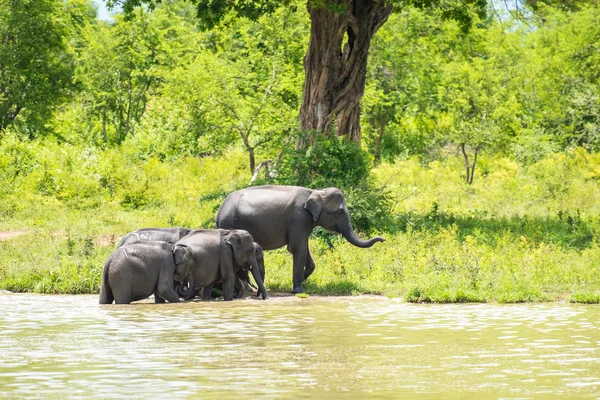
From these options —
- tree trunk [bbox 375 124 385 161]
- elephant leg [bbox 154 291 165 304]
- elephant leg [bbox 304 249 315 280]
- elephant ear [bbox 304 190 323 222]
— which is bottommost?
elephant leg [bbox 154 291 165 304]

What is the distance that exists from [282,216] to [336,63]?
8.93m

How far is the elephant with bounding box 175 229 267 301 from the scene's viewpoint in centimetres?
1507

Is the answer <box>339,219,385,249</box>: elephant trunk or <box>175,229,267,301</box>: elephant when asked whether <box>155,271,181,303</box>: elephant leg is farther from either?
<box>339,219,385,249</box>: elephant trunk

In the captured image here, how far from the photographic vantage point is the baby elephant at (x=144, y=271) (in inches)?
568

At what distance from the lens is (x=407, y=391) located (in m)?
7.87

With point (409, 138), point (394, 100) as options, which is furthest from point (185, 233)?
point (409, 138)

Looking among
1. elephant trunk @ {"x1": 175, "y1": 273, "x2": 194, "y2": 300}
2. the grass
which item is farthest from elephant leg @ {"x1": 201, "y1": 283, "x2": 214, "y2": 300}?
the grass

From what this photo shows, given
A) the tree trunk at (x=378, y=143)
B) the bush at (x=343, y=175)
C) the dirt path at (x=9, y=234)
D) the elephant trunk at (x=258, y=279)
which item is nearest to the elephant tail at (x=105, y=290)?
the elephant trunk at (x=258, y=279)

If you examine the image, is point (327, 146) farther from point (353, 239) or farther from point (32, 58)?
point (32, 58)

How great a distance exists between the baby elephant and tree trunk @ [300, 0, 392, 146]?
10.2 meters

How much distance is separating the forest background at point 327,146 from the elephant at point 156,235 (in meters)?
1.14

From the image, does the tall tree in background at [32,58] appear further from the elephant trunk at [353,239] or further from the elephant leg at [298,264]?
the elephant leg at [298,264]

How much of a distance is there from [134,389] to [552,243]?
1327 cm

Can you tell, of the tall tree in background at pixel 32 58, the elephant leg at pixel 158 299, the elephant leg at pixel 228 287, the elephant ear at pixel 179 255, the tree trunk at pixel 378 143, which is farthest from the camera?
the tree trunk at pixel 378 143
